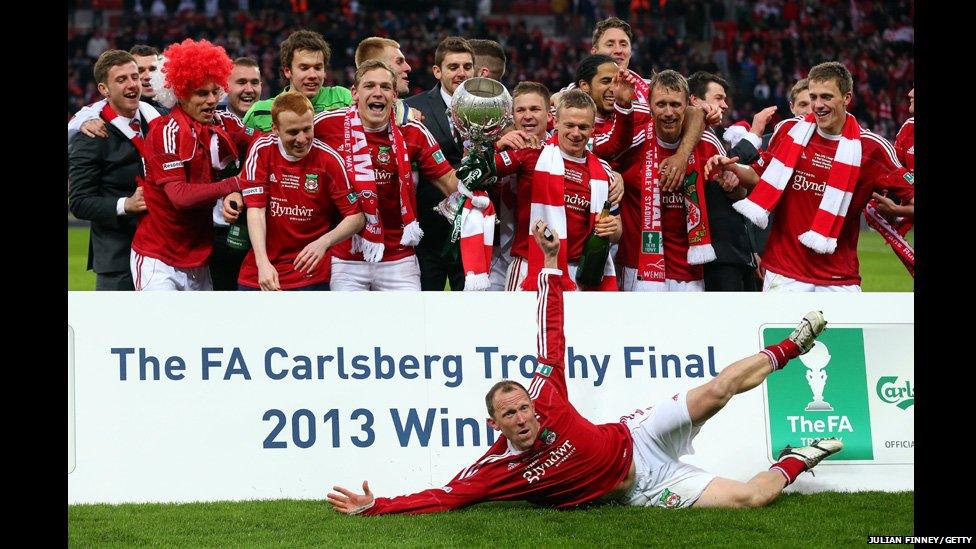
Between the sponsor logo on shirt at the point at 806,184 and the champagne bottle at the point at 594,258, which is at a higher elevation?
the sponsor logo on shirt at the point at 806,184

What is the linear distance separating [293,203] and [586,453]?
7.72ft

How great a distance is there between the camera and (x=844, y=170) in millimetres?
7492

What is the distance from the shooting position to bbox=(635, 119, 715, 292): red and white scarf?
7391mm

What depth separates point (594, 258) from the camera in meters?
6.96

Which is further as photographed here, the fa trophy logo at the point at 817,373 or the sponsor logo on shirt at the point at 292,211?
the sponsor logo on shirt at the point at 292,211

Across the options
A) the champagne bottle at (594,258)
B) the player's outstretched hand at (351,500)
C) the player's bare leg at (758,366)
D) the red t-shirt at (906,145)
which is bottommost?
the player's outstretched hand at (351,500)

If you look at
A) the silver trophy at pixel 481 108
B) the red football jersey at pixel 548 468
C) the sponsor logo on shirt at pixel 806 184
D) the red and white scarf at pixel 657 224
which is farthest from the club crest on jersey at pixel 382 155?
the sponsor logo on shirt at pixel 806 184

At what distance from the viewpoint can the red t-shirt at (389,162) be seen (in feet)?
23.7

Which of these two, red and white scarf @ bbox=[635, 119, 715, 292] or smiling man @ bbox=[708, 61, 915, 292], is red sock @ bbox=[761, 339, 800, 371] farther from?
smiling man @ bbox=[708, 61, 915, 292]

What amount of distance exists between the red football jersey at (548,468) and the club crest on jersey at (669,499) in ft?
0.68

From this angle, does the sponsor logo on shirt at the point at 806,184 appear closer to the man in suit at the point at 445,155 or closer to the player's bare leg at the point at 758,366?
the player's bare leg at the point at 758,366

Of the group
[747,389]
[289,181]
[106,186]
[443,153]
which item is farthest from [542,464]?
[106,186]

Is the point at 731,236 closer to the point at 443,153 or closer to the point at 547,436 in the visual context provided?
the point at 443,153

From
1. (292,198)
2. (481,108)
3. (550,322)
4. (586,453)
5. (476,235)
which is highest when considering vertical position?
(481,108)
